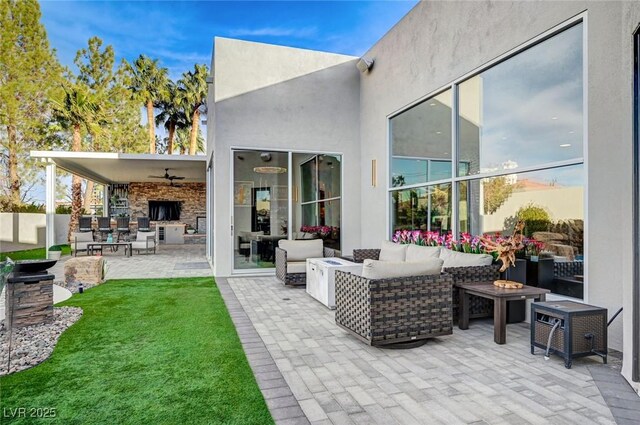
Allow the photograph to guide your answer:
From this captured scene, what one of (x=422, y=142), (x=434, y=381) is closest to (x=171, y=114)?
(x=422, y=142)

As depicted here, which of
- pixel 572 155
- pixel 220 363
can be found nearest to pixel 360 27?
pixel 572 155

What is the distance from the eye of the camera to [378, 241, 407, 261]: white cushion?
18.9ft

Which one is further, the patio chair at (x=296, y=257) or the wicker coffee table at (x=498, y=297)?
the patio chair at (x=296, y=257)

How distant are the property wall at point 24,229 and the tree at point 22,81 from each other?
7.60ft

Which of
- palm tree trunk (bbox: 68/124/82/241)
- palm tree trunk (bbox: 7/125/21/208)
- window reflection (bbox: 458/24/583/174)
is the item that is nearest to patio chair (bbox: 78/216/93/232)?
palm tree trunk (bbox: 68/124/82/241)

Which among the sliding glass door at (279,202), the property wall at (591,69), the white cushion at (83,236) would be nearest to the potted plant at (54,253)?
the white cushion at (83,236)

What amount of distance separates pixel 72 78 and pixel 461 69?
59.2 feet

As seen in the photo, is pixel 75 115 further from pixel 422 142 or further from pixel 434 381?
pixel 434 381

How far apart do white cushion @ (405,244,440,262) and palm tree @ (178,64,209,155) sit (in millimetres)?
18987

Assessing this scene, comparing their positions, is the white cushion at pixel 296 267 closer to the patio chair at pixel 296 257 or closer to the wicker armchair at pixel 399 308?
the patio chair at pixel 296 257

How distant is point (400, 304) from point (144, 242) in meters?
10.7

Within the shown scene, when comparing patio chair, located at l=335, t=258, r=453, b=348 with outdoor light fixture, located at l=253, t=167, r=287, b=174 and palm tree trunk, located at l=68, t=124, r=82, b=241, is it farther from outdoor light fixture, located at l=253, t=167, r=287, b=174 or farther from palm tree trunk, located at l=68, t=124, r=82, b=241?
palm tree trunk, located at l=68, t=124, r=82, b=241

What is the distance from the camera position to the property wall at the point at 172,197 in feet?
60.8

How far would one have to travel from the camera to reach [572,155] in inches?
158
